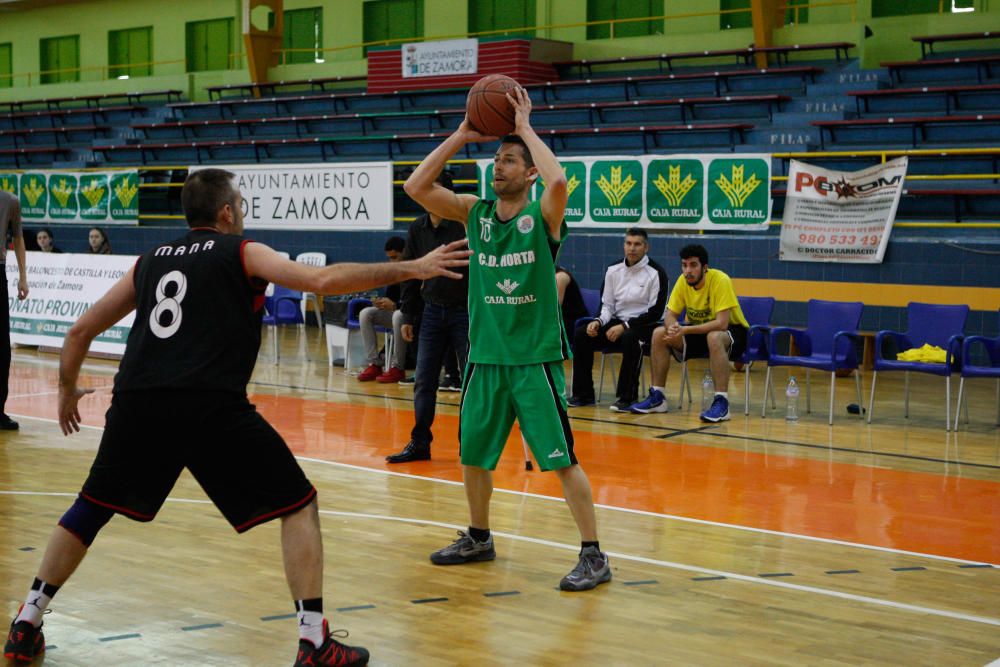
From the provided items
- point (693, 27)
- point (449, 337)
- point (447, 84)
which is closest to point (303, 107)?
point (447, 84)

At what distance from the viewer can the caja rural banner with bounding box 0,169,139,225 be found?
16.9 metres

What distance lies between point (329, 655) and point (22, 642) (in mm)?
950

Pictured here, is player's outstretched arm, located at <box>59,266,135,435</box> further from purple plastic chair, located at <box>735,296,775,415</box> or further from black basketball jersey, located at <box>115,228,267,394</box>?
purple plastic chair, located at <box>735,296,775,415</box>

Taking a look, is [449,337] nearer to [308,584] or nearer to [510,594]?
[510,594]

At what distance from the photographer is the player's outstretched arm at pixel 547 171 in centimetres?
445

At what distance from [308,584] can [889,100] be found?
1278 cm

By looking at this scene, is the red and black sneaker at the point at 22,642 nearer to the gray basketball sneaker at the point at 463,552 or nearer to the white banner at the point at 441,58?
the gray basketball sneaker at the point at 463,552

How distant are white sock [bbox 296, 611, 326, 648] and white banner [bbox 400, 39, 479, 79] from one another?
16446 millimetres

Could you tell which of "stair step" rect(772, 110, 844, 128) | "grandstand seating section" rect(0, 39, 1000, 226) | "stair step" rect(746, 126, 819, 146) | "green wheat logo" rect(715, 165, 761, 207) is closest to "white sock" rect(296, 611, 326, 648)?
"green wheat logo" rect(715, 165, 761, 207)

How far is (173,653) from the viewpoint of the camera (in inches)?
149

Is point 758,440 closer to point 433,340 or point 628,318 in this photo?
point 628,318

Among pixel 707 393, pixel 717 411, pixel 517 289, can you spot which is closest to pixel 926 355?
pixel 717 411

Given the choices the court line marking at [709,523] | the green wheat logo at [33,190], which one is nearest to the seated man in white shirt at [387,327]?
the court line marking at [709,523]

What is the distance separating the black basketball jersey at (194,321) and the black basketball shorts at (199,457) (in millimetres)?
54
